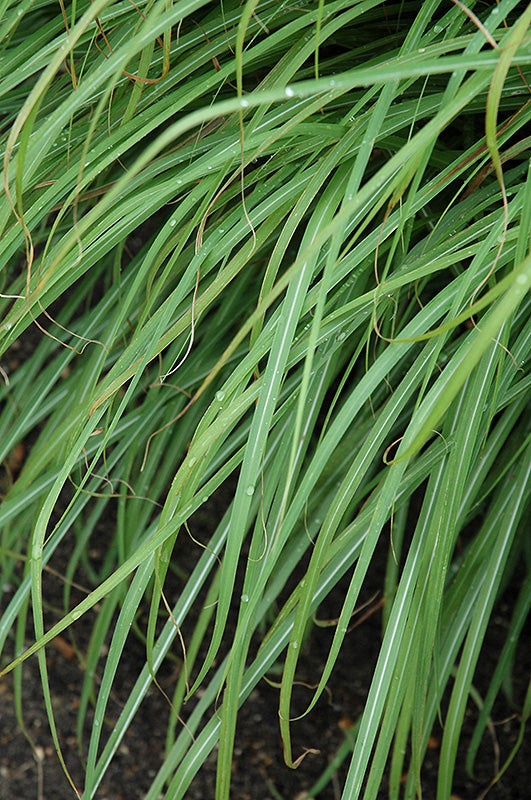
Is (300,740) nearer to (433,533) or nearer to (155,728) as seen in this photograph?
(155,728)

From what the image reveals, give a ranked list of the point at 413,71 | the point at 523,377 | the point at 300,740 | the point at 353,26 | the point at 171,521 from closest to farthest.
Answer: the point at 413,71
the point at 171,521
the point at 523,377
the point at 353,26
the point at 300,740

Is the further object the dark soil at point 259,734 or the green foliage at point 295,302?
the dark soil at point 259,734

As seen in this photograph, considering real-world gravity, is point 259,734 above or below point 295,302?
below

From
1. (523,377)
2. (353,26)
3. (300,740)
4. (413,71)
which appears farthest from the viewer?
(300,740)

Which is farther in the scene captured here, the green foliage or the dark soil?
the dark soil

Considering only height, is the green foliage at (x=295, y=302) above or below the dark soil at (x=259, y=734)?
above

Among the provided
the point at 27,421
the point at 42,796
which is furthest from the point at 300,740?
the point at 27,421

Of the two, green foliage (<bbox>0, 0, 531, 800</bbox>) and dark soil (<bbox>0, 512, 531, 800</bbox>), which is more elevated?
green foliage (<bbox>0, 0, 531, 800</bbox>)

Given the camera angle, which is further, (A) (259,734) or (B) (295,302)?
(A) (259,734)
